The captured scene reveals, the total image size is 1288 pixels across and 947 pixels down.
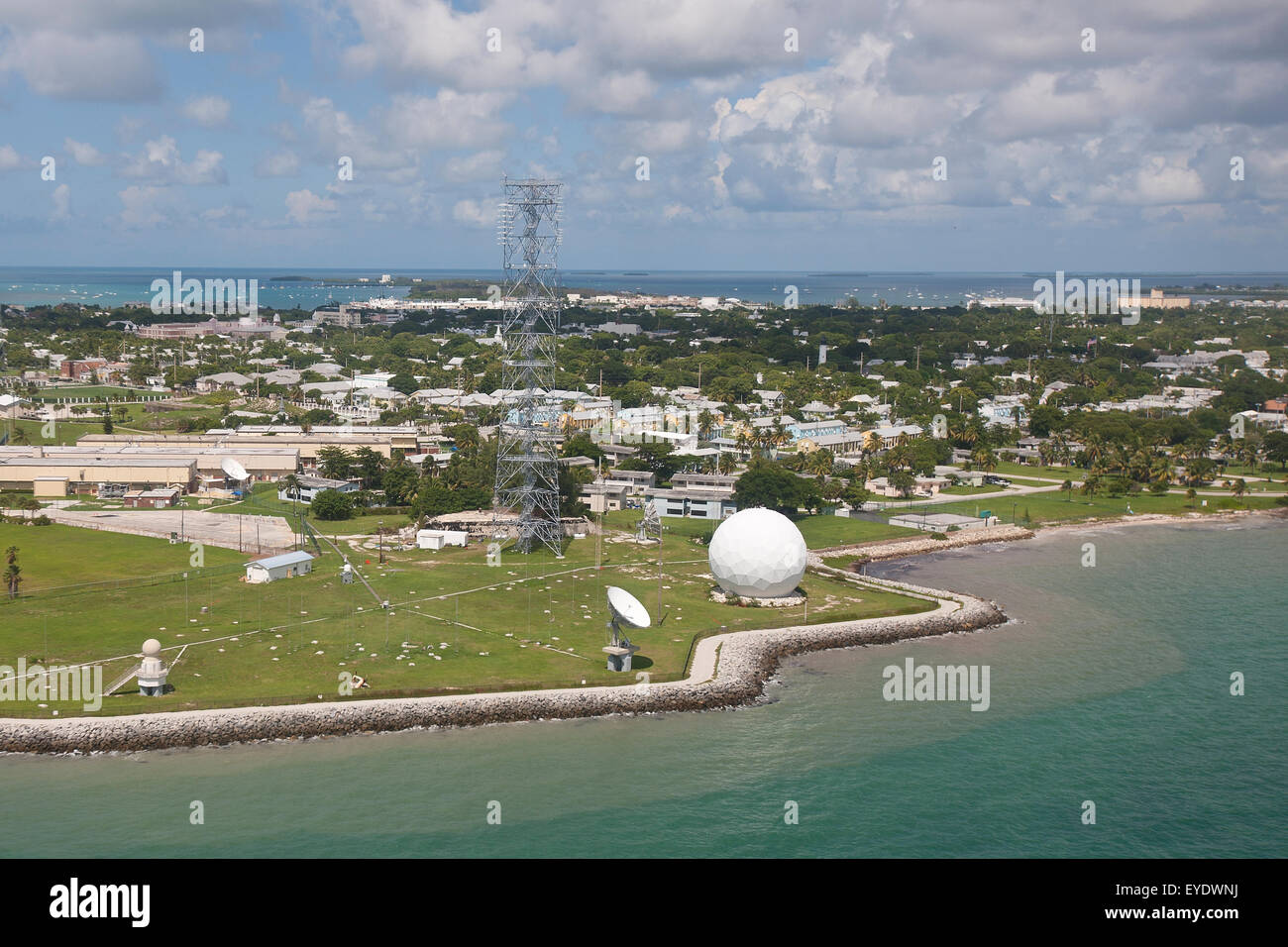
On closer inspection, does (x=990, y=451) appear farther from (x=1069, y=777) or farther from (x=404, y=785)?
(x=404, y=785)

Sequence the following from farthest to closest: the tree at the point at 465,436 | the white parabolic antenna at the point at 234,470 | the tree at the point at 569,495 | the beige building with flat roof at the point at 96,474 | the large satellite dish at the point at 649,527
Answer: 1. the tree at the point at 465,436
2. the beige building with flat roof at the point at 96,474
3. the white parabolic antenna at the point at 234,470
4. the tree at the point at 569,495
5. the large satellite dish at the point at 649,527

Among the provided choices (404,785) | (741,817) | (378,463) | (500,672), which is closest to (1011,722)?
(741,817)

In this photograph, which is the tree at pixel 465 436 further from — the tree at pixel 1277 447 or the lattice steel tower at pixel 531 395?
the tree at pixel 1277 447

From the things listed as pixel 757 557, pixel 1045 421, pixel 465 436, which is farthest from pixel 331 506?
pixel 1045 421

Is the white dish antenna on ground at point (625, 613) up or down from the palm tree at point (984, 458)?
down

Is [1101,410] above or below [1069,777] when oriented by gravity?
above

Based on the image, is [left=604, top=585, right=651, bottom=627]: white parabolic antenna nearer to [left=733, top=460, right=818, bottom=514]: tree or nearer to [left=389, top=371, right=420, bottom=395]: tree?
[left=733, top=460, right=818, bottom=514]: tree
